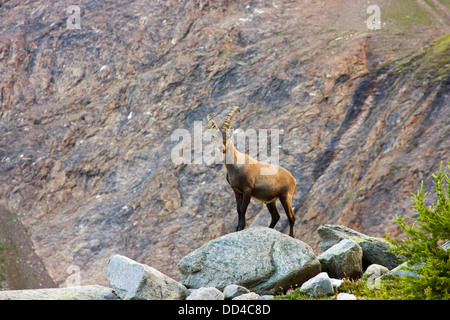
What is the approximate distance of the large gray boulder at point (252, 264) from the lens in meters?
10.0

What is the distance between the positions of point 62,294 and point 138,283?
59.8 inches

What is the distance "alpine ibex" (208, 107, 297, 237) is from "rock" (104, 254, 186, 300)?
3326mm

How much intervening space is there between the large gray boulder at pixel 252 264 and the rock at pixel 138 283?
2.65ft

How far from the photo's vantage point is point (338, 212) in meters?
22.5

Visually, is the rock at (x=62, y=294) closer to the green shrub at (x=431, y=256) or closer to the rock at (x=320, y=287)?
the rock at (x=320, y=287)

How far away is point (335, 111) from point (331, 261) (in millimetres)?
17845

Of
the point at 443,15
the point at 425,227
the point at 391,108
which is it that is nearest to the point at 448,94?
the point at 391,108

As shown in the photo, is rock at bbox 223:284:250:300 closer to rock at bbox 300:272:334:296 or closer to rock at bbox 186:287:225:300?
rock at bbox 186:287:225:300

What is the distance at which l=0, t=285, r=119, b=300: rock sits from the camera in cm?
838

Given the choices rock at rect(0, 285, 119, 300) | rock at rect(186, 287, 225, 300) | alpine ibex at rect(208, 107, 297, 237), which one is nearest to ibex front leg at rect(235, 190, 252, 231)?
alpine ibex at rect(208, 107, 297, 237)

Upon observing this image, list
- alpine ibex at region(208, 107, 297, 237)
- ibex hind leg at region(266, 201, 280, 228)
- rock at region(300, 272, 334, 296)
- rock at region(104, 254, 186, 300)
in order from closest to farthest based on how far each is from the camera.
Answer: rock at region(104, 254, 186, 300)
rock at region(300, 272, 334, 296)
alpine ibex at region(208, 107, 297, 237)
ibex hind leg at region(266, 201, 280, 228)

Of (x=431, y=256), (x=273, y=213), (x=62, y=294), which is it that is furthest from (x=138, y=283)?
(x=273, y=213)

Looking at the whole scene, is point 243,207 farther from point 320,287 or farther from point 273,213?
point 320,287

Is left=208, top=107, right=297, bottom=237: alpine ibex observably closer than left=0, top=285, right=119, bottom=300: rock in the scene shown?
No
